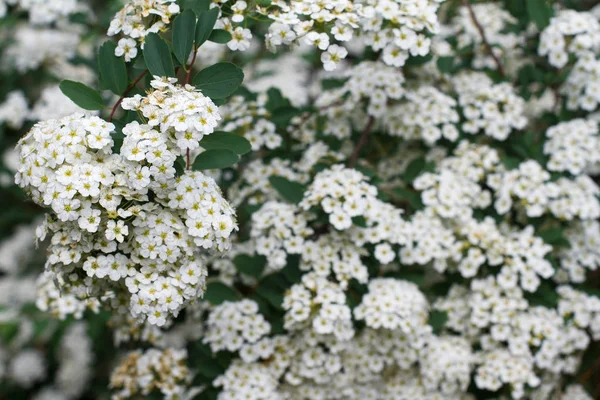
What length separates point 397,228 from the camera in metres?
2.80

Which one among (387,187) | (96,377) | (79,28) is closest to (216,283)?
(387,187)

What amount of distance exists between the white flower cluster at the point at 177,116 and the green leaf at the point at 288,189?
89cm

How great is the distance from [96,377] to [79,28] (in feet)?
7.24

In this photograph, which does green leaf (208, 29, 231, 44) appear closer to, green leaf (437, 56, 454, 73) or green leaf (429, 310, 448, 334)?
green leaf (437, 56, 454, 73)

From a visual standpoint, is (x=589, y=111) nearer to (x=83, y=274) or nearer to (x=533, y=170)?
(x=533, y=170)

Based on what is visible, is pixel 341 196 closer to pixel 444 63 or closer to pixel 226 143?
pixel 226 143

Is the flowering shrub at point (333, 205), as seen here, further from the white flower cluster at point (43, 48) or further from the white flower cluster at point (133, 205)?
the white flower cluster at point (43, 48)

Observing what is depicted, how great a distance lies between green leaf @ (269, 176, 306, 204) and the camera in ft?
9.18

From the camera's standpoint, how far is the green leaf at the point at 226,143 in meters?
2.22

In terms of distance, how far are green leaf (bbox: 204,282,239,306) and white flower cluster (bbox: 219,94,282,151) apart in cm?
62

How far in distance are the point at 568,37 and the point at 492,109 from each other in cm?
52

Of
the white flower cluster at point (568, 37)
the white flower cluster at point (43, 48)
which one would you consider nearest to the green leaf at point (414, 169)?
the white flower cluster at point (568, 37)

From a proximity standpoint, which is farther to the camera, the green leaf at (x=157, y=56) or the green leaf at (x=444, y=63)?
the green leaf at (x=444, y=63)

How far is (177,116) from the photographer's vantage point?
6.13ft
